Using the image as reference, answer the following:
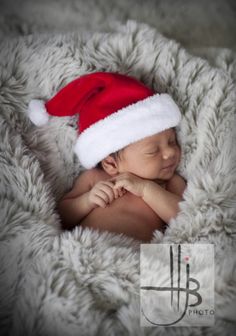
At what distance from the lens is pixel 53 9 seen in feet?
4.07

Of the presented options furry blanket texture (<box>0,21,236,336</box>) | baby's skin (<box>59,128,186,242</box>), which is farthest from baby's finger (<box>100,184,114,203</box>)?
furry blanket texture (<box>0,21,236,336</box>)

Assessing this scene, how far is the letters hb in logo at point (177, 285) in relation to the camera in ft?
2.46

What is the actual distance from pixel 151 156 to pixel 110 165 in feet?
0.36

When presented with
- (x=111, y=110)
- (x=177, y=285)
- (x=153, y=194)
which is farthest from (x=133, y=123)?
(x=177, y=285)

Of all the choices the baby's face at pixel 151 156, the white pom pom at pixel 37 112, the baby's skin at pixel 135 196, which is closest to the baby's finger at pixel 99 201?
the baby's skin at pixel 135 196

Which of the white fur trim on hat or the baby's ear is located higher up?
the white fur trim on hat

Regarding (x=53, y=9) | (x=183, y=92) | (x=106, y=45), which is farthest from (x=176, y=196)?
(x=53, y=9)

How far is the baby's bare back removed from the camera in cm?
102

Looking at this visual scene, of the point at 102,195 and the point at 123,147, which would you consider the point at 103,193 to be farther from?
the point at 123,147

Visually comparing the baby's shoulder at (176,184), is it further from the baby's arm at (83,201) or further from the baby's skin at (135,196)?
the baby's arm at (83,201)

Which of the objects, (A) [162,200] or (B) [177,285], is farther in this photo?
(A) [162,200]

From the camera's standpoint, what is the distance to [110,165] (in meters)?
1.10

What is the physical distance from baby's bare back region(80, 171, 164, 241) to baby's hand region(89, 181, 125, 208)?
2 cm

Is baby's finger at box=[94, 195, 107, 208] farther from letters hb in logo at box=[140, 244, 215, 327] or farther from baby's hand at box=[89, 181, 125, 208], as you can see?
letters hb in logo at box=[140, 244, 215, 327]
